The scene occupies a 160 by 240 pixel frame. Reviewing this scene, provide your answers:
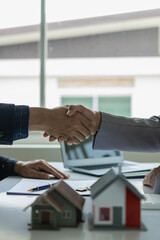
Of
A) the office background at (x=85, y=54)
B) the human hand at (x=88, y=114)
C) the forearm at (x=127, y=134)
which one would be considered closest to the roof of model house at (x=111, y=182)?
the forearm at (x=127, y=134)

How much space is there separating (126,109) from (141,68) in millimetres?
401

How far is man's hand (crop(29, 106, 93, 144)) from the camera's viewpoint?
1531 mm

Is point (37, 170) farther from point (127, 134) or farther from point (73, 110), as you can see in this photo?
point (127, 134)

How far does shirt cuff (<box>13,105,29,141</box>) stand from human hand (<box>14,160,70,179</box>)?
186mm

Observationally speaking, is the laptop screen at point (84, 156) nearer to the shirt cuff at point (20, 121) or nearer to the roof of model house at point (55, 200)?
the shirt cuff at point (20, 121)

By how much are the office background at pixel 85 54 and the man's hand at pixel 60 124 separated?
3.31 ft

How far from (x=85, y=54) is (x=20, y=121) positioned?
6.10ft

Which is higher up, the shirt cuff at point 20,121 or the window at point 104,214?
the shirt cuff at point 20,121

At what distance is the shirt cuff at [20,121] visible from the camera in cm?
139

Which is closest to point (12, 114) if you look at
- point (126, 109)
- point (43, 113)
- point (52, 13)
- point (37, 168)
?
point (43, 113)

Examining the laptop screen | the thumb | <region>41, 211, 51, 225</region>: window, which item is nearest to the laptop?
the laptop screen

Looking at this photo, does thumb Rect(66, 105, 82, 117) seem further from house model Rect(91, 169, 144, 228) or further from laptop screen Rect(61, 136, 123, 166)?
house model Rect(91, 169, 144, 228)

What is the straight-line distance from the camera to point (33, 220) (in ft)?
2.76

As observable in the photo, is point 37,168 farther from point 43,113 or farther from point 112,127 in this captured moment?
point 112,127
